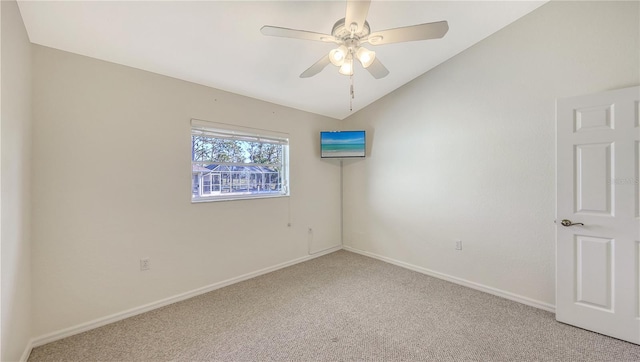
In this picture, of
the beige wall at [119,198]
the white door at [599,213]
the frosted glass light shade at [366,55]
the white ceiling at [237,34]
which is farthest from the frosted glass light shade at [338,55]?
the white door at [599,213]

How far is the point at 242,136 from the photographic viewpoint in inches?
123

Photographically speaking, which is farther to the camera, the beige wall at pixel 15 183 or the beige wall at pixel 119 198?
the beige wall at pixel 119 198

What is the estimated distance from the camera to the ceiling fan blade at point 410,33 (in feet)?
5.12

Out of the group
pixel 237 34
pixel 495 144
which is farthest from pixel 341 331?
pixel 237 34

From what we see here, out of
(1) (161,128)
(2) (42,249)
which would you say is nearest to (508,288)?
(1) (161,128)

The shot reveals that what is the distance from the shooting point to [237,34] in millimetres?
2139

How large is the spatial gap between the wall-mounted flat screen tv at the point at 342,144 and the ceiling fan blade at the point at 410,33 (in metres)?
2.14

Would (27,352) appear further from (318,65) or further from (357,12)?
(357,12)

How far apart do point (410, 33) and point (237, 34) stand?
57.0 inches

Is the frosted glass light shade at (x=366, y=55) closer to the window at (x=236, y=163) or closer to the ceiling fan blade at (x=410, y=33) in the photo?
the ceiling fan blade at (x=410, y=33)

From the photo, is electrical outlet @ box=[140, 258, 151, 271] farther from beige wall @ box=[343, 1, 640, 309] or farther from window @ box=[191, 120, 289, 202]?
beige wall @ box=[343, 1, 640, 309]

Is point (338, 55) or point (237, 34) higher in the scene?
point (237, 34)

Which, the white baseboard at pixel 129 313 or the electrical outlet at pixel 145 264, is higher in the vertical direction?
the electrical outlet at pixel 145 264

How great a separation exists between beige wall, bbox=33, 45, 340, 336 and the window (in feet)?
0.40
